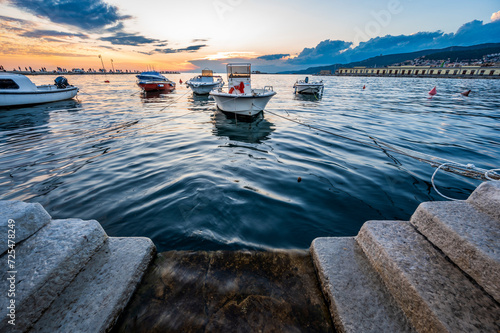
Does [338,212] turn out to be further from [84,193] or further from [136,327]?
[84,193]

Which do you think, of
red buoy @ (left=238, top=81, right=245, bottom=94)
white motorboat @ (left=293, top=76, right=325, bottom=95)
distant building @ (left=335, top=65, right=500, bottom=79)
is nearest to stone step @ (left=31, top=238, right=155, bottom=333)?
red buoy @ (left=238, top=81, right=245, bottom=94)

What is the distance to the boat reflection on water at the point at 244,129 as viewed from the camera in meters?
9.51

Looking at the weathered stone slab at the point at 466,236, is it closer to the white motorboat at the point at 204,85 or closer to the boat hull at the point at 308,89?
the boat hull at the point at 308,89

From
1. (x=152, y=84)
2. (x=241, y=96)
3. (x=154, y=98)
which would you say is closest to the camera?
(x=241, y=96)

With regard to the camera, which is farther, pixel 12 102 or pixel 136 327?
pixel 12 102

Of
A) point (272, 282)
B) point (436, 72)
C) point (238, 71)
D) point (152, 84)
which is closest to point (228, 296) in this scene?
point (272, 282)

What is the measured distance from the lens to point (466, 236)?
1.58 meters

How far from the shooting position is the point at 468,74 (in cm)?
9675

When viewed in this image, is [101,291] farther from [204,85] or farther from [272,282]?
[204,85]

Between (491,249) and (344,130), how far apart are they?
9.40 meters

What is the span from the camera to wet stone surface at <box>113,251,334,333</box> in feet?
5.31

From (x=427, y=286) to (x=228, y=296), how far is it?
1.63 m

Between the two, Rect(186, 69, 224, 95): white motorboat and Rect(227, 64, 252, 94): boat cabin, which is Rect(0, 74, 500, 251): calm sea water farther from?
Rect(186, 69, 224, 95): white motorboat

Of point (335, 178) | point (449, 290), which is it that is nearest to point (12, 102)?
point (335, 178)
